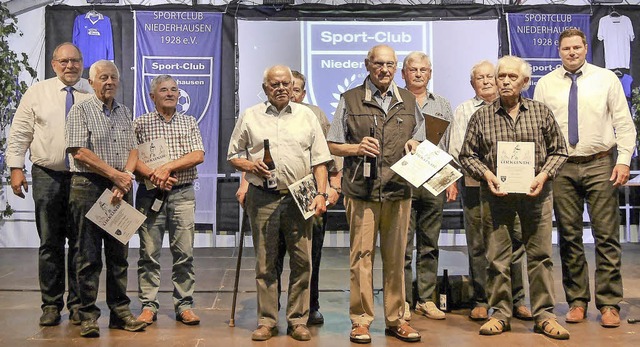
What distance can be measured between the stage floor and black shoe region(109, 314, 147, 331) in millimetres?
44

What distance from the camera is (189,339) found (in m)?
3.83

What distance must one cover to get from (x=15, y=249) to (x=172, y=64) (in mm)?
2669

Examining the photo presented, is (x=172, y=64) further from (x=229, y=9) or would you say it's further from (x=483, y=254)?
(x=483, y=254)

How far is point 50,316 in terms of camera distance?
13.5 ft

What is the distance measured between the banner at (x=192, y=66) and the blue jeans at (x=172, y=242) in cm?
355

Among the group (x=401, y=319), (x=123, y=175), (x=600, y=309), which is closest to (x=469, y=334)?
(x=401, y=319)

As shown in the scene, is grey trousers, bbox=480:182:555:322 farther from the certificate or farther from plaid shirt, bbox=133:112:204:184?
plaid shirt, bbox=133:112:204:184

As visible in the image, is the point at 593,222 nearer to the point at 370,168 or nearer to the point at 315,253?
the point at 370,168

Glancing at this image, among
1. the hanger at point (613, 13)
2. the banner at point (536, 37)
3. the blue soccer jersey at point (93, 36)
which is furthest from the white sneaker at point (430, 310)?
the hanger at point (613, 13)

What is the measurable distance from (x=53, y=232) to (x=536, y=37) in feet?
19.1

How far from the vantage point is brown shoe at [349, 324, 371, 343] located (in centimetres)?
371

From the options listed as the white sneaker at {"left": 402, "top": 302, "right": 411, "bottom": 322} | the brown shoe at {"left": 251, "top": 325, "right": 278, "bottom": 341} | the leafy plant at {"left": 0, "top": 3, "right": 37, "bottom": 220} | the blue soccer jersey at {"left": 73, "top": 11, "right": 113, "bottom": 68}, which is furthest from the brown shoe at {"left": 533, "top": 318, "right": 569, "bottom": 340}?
the blue soccer jersey at {"left": 73, "top": 11, "right": 113, "bottom": 68}

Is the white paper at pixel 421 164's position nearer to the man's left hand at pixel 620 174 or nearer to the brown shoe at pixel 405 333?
the brown shoe at pixel 405 333

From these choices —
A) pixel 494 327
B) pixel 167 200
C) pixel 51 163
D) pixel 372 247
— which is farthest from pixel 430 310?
pixel 51 163
